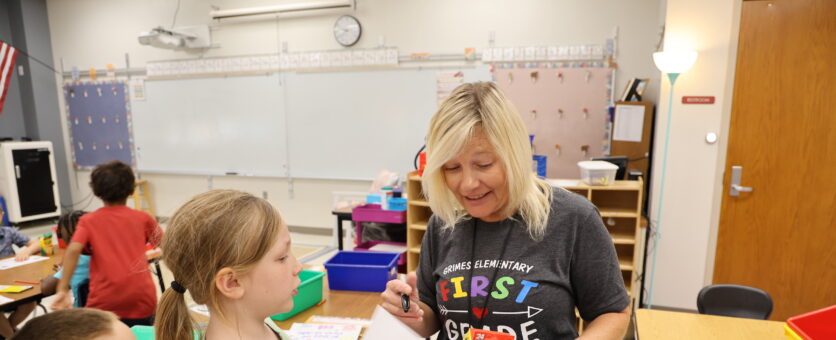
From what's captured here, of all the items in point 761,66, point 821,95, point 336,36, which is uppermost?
point 336,36

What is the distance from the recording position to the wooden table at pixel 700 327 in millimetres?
1669

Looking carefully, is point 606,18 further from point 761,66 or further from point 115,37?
point 115,37

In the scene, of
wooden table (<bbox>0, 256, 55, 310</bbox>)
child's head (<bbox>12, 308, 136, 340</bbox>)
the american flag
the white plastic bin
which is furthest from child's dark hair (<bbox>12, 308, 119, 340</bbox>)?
the american flag

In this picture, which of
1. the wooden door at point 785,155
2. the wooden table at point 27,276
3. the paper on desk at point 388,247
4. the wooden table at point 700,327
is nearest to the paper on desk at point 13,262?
the wooden table at point 27,276

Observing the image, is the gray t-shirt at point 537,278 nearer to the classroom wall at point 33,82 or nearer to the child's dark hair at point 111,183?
the child's dark hair at point 111,183

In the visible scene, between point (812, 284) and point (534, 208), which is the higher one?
point (534, 208)

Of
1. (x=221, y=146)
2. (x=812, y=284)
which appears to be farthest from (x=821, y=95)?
(x=221, y=146)

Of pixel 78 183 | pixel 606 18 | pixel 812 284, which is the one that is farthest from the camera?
pixel 78 183

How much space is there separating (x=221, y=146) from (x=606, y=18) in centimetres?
483

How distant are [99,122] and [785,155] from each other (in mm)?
7848

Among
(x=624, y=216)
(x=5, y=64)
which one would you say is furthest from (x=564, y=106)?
(x=5, y=64)

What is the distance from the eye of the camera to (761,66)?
289 centimetres

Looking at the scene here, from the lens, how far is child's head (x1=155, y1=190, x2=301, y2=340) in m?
0.91

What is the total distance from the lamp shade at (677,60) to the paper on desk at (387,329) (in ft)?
9.04
